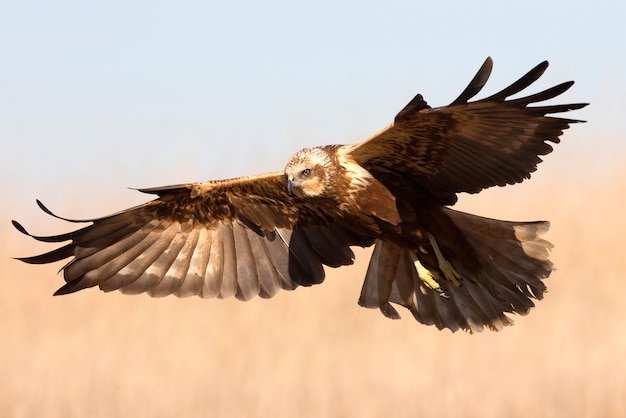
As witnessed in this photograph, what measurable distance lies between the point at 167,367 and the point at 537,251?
146 inches

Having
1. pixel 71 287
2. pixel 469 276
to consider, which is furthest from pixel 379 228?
pixel 71 287

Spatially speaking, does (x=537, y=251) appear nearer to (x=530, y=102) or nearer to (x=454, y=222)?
(x=454, y=222)

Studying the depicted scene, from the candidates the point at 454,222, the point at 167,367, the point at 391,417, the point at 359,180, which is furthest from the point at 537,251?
the point at 167,367

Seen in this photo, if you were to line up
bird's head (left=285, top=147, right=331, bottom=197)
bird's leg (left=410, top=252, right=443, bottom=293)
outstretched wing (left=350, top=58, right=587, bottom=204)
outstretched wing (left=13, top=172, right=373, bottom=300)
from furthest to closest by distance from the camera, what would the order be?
outstretched wing (left=13, top=172, right=373, bottom=300)
bird's leg (left=410, top=252, right=443, bottom=293)
bird's head (left=285, top=147, right=331, bottom=197)
outstretched wing (left=350, top=58, right=587, bottom=204)

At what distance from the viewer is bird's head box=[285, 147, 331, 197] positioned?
22.7 ft

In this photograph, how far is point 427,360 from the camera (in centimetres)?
965

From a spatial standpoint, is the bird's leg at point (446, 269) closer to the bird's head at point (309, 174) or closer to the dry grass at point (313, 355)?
the bird's head at point (309, 174)

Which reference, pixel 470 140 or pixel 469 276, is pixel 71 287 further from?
pixel 470 140

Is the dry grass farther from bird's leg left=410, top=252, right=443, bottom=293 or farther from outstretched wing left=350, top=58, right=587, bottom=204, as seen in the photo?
outstretched wing left=350, top=58, right=587, bottom=204

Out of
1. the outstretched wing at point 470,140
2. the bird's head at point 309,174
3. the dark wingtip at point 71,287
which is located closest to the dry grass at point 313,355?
the dark wingtip at point 71,287

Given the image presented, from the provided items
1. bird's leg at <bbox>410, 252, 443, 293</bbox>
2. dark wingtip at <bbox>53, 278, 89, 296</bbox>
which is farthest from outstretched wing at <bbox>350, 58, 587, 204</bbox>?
dark wingtip at <bbox>53, 278, 89, 296</bbox>

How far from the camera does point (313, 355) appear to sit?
9688 millimetres

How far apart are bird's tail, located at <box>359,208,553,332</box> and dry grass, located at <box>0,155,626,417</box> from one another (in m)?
1.81

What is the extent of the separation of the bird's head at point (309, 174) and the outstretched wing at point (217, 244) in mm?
616
